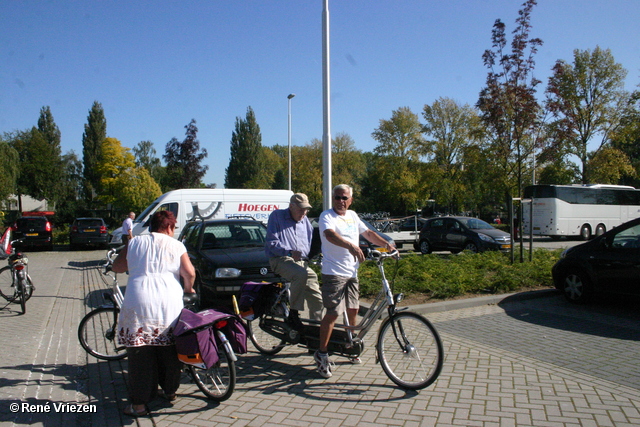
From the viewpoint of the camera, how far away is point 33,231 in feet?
74.1

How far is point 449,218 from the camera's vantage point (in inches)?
722

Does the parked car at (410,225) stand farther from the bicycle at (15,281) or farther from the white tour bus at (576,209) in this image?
the bicycle at (15,281)

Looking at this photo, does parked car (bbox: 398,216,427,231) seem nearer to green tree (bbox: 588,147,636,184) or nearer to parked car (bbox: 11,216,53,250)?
green tree (bbox: 588,147,636,184)

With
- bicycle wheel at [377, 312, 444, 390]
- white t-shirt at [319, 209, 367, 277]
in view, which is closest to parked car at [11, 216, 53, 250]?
Answer: white t-shirt at [319, 209, 367, 277]

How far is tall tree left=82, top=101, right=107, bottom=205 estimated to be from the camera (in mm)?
64750

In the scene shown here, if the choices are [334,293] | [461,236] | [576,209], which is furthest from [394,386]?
[576,209]

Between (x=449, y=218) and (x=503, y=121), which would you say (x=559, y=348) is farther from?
(x=449, y=218)

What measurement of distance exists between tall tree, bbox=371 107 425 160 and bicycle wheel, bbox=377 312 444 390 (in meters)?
43.0

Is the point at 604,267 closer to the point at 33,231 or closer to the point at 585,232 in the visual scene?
the point at 33,231

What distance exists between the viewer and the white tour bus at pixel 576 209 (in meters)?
27.6

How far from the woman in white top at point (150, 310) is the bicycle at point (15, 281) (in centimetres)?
539

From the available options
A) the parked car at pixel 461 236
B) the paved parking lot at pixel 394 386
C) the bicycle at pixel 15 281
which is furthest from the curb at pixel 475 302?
the parked car at pixel 461 236

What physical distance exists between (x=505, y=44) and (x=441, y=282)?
7276 mm

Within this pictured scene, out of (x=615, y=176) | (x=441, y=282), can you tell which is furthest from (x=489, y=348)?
(x=615, y=176)
